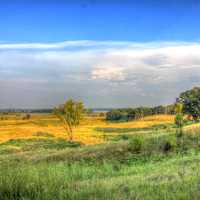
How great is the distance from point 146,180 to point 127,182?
604 mm

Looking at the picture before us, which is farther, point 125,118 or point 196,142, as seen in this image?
point 125,118

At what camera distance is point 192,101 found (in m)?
65.6

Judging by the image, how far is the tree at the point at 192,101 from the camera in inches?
2576

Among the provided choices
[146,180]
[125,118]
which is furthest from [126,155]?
[125,118]

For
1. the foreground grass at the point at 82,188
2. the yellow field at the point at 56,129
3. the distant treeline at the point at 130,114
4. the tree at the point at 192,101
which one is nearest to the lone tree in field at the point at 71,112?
the yellow field at the point at 56,129

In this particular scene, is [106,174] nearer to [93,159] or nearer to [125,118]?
[93,159]

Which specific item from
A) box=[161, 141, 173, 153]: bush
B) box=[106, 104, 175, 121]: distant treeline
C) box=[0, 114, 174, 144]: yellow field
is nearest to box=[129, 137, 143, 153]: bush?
box=[161, 141, 173, 153]: bush

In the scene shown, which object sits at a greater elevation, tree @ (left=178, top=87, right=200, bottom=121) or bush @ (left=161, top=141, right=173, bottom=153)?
tree @ (left=178, top=87, right=200, bottom=121)

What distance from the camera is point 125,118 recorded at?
157750 mm

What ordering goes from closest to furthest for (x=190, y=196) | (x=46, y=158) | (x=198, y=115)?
(x=190, y=196), (x=46, y=158), (x=198, y=115)

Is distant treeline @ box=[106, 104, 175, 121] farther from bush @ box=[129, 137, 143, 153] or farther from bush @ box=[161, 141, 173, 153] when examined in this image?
bush @ box=[129, 137, 143, 153]

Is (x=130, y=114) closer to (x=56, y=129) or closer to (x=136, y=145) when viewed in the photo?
(x=56, y=129)

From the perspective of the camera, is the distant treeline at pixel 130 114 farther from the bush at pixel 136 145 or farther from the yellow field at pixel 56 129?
the bush at pixel 136 145

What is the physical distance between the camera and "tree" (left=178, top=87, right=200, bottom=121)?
65.4 metres
